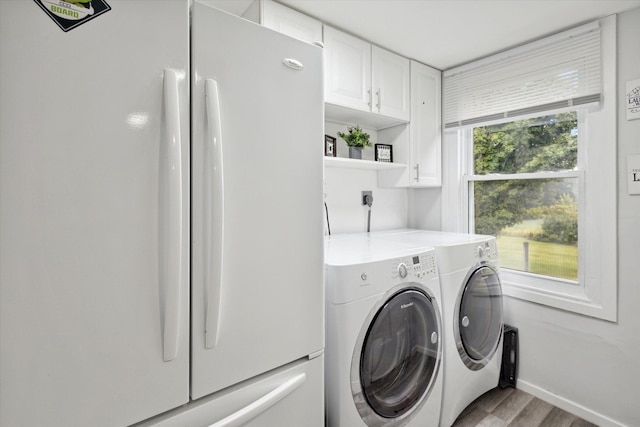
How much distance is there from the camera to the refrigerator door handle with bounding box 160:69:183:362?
82 cm

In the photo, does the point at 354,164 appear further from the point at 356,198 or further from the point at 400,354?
the point at 400,354

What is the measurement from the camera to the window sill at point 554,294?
1938 mm

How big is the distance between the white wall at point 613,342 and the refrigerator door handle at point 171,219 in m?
2.41

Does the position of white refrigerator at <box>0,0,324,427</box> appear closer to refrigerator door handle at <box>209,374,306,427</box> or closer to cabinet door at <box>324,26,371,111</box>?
refrigerator door handle at <box>209,374,306,427</box>

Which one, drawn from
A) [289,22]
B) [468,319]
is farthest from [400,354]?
[289,22]

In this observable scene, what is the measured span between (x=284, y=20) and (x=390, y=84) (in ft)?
2.96

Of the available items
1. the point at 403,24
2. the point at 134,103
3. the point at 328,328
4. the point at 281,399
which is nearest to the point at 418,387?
the point at 328,328

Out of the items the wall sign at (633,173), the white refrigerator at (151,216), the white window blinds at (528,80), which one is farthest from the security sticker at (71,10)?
the wall sign at (633,173)

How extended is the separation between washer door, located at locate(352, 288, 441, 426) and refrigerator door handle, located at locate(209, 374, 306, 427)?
0.35m

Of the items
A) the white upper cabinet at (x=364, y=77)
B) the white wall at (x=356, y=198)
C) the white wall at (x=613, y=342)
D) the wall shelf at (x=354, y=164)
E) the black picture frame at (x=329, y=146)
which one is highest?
the white upper cabinet at (x=364, y=77)

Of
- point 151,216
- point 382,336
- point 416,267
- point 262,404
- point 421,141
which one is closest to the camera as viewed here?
point 151,216

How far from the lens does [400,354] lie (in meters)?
1.55

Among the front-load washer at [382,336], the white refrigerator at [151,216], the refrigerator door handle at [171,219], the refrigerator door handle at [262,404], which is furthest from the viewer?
the front-load washer at [382,336]

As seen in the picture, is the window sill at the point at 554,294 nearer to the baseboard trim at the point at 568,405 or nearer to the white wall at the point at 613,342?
the white wall at the point at 613,342
